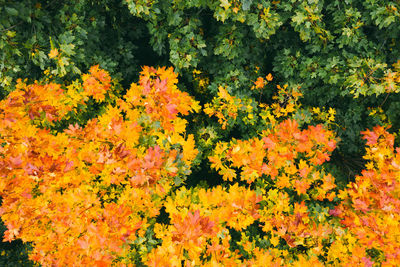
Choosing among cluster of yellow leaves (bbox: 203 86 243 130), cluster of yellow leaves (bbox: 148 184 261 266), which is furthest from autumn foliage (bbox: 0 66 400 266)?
cluster of yellow leaves (bbox: 203 86 243 130)

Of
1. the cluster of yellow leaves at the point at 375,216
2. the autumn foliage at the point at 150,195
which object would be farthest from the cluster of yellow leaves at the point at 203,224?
the cluster of yellow leaves at the point at 375,216

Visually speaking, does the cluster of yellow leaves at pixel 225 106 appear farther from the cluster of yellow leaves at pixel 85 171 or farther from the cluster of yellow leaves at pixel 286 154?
the cluster of yellow leaves at pixel 85 171

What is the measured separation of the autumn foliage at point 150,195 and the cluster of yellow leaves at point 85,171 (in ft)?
0.05

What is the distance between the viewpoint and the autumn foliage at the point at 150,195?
2746mm

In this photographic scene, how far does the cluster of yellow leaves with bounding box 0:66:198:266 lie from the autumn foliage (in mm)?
14

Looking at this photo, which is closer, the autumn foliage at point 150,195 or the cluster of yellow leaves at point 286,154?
the autumn foliage at point 150,195

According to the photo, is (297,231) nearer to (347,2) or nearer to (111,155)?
(111,155)

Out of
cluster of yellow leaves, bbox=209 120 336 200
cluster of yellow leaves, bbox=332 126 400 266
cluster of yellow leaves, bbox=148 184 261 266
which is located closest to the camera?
cluster of yellow leaves, bbox=148 184 261 266

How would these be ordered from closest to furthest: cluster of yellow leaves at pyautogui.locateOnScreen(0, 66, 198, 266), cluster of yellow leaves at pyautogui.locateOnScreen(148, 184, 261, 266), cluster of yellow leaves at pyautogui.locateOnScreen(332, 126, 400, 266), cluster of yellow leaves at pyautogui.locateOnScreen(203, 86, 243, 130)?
cluster of yellow leaves at pyautogui.locateOnScreen(148, 184, 261, 266)
cluster of yellow leaves at pyautogui.locateOnScreen(0, 66, 198, 266)
cluster of yellow leaves at pyautogui.locateOnScreen(332, 126, 400, 266)
cluster of yellow leaves at pyautogui.locateOnScreen(203, 86, 243, 130)

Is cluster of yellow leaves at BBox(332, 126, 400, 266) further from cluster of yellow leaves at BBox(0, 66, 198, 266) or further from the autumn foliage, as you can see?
cluster of yellow leaves at BBox(0, 66, 198, 266)

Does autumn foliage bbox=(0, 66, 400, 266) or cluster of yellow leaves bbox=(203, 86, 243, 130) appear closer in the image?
autumn foliage bbox=(0, 66, 400, 266)

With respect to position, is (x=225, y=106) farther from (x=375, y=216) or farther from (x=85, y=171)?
(x=375, y=216)

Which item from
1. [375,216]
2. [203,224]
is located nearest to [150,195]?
[203,224]

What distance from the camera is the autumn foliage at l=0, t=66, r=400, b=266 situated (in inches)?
108
